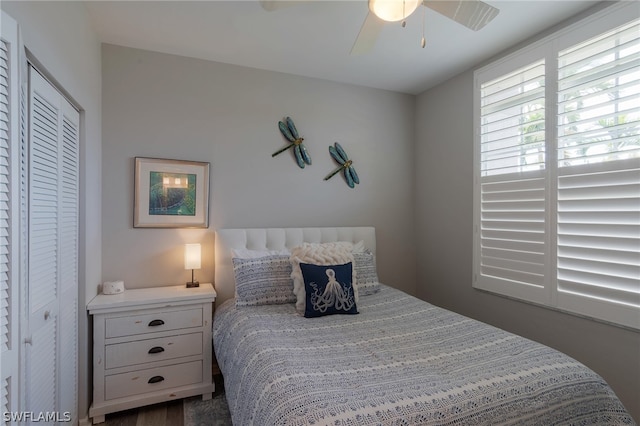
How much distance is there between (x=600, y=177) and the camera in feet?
6.37

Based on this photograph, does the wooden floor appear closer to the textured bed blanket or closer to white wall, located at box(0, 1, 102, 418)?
white wall, located at box(0, 1, 102, 418)

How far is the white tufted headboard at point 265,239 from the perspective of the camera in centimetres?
263

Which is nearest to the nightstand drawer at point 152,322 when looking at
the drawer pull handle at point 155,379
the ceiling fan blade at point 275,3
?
the drawer pull handle at point 155,379

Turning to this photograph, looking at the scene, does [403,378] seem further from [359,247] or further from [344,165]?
[344,165]

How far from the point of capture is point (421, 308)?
2285 mm

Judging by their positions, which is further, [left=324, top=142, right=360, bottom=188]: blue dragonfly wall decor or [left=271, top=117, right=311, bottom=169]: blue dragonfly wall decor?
[left=324, top=142, right=360, bottom=188]: blue dragonfly wall decor

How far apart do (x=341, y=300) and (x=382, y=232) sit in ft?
4.82

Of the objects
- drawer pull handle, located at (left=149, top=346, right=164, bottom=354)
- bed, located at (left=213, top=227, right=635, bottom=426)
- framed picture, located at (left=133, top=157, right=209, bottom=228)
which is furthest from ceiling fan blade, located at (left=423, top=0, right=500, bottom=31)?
drawer pull handle, located at (left=149, top=346, right=164, bottom=354)

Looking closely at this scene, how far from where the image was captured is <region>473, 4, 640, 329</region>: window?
1.84 m

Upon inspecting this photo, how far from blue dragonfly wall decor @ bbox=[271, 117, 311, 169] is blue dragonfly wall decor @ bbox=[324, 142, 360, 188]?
1.02 feet

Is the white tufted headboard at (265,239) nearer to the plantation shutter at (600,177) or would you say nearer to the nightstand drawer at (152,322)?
the nightstand drawer at (152,322)

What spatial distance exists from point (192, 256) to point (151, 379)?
91 cm

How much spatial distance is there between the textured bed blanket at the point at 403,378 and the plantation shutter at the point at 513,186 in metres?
0.82

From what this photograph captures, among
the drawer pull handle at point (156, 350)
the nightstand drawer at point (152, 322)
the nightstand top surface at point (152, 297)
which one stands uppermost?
the nightstand top surface at point (152, 297)
